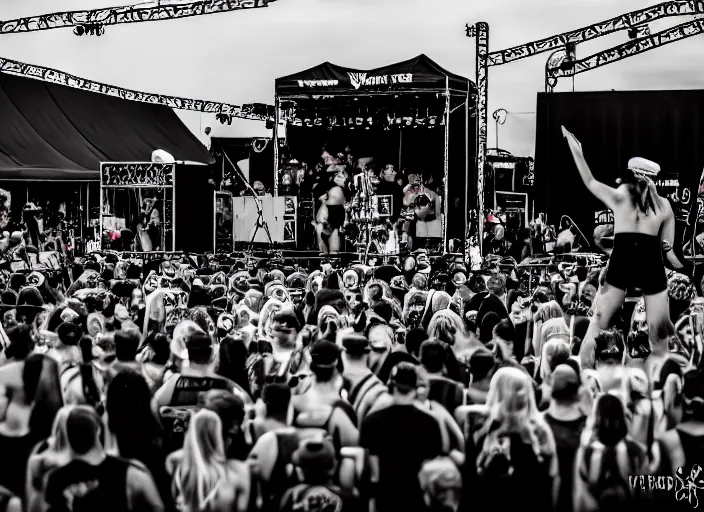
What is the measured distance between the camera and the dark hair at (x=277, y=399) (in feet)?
16.5

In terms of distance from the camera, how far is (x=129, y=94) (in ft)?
105

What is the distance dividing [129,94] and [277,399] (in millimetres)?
28138

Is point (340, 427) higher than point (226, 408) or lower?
lower

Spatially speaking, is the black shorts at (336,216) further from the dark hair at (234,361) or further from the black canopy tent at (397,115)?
→ the dark hair at (234,361)

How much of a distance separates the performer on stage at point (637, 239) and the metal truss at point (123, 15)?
15474 mm

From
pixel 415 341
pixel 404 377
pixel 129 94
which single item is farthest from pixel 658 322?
pixel 129 94

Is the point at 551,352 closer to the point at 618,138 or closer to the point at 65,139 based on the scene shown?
the point at 618,138

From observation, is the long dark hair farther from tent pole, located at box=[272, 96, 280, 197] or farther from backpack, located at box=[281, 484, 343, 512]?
tent pole, located at box=[272, 96, 280, 197]

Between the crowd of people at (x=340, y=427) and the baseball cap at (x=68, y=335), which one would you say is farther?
the baseball cap at (x=68, y=335)

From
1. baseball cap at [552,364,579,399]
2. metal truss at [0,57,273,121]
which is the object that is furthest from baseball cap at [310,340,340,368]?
metal truss at [0,57,273,121]

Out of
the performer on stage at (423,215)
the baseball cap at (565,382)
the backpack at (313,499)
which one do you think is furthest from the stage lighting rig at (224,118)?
the backpack at (313,499)

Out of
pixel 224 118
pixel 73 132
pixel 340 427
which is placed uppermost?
pixel 224 118

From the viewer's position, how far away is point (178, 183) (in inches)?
841

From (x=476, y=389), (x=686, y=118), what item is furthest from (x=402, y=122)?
(x=476, y=389)
